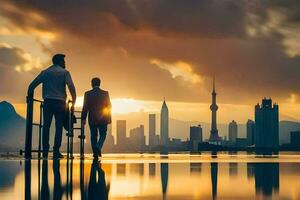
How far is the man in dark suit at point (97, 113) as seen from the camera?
21734mm

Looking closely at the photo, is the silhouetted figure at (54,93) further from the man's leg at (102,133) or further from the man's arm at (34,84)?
the man's leg at (102,133)

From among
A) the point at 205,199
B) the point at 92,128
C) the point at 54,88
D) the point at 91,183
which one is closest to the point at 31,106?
the point at 54,88

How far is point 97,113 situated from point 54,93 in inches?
135

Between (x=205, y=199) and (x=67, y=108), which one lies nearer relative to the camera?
(x=205, y=199)

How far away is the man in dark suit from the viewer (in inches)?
856

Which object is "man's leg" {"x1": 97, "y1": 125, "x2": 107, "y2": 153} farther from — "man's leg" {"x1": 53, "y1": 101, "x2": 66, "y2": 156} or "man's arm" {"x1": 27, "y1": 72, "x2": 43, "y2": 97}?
"man's arm" {"x1": 27, "y1": 72, "x2": 43, "y2": 97}

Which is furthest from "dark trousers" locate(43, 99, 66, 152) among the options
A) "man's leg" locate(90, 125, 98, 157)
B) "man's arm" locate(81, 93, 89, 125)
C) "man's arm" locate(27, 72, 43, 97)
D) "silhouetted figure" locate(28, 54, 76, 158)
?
"man's arm" locate(81, 93, 89, 125)

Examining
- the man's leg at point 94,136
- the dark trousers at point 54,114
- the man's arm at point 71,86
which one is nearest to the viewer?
the dark trousers at point 54,114

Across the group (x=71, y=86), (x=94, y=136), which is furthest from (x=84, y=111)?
(x=71, y=86)

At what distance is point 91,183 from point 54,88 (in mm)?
9024

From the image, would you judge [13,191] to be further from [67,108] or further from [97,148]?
[97,148]

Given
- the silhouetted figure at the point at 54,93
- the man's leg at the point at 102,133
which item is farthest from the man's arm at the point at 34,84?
the man's leg at the point at 102,133

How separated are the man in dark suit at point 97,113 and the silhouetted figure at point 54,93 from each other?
9.63 ft

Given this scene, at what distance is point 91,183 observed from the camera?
A: 988 centimetres
